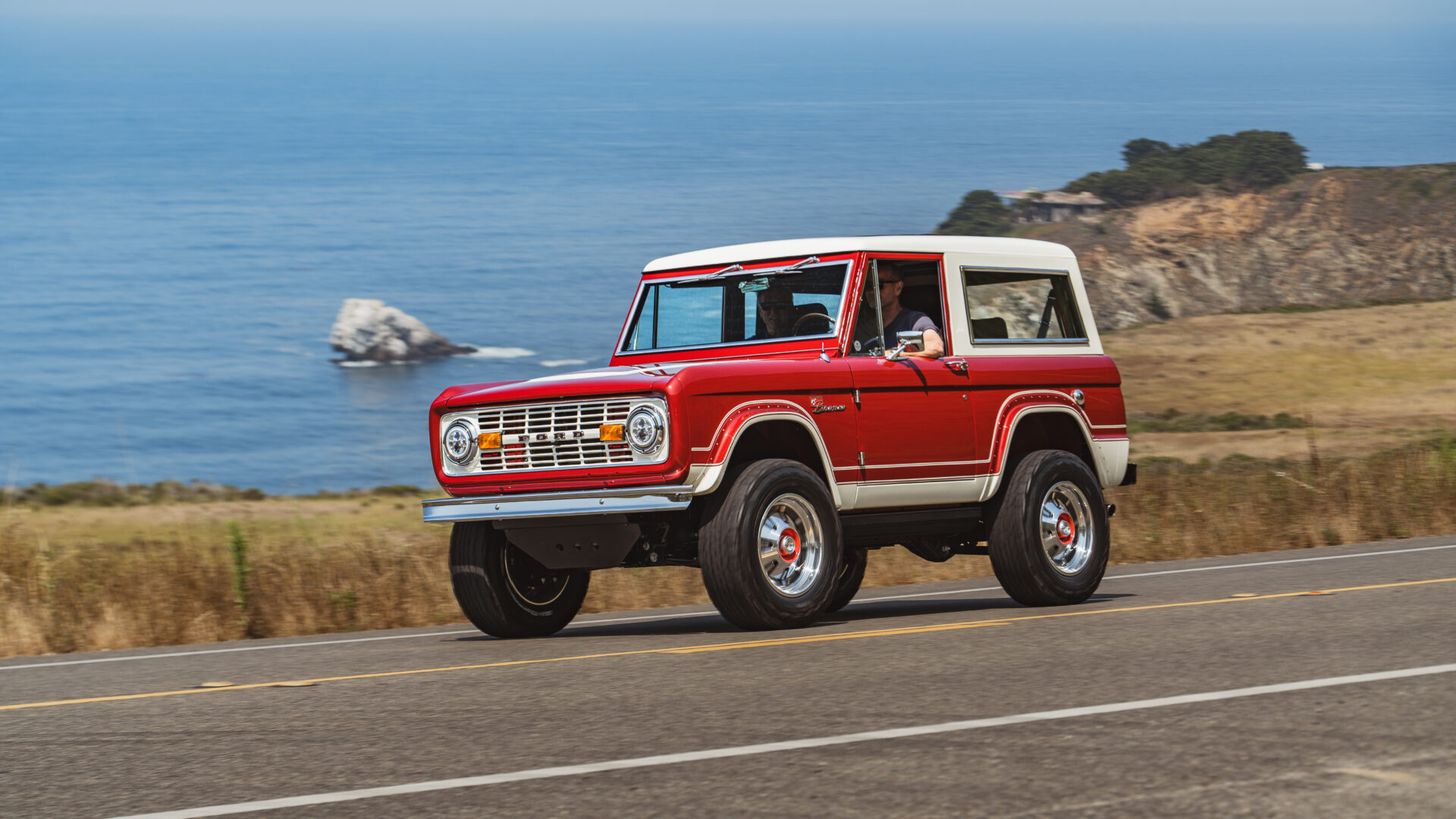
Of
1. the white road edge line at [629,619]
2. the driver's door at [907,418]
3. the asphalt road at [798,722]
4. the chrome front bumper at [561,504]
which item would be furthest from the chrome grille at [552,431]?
the white road edge line at [629,619]

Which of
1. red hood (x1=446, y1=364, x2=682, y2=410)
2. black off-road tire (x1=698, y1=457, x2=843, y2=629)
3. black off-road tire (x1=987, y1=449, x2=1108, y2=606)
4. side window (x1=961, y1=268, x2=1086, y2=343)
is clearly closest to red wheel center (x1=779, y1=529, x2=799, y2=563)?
black off-road tire (x1=698, y1=457, x2=843, y2=629)

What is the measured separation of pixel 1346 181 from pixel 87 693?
119549mm

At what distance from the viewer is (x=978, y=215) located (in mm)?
124938

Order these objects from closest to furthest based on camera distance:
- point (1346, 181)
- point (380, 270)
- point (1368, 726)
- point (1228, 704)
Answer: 1. point (1368, 726)
2. point (1228, 704)
3. point (1346, 181)
4. point (380, 270)

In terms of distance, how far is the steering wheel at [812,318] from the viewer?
10.2m

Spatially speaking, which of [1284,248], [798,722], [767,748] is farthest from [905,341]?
[1284,248]

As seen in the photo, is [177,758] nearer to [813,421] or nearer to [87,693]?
[87,693]

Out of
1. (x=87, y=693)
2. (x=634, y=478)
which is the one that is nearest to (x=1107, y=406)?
(x=634, y=478)

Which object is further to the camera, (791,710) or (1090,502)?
(1090,502)

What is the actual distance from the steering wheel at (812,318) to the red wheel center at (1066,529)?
202 cm

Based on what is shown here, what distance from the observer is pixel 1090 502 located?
11.1 m

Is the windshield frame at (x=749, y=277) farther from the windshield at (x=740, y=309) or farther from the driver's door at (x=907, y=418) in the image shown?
the driver's door at (x=907, y=418)

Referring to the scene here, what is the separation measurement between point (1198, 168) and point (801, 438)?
12537 cm

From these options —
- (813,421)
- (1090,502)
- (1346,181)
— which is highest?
(1346,181)
